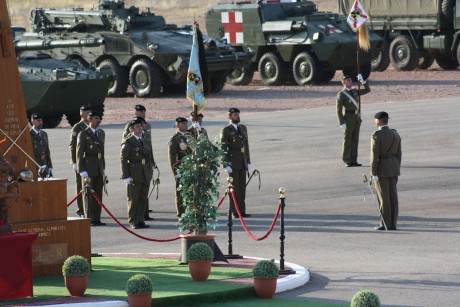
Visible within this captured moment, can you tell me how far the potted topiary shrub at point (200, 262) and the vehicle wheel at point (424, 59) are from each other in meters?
36.0

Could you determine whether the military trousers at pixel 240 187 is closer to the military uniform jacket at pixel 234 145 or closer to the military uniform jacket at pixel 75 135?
the military uniform jacket at pixel 234 145

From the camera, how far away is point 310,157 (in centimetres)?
2573

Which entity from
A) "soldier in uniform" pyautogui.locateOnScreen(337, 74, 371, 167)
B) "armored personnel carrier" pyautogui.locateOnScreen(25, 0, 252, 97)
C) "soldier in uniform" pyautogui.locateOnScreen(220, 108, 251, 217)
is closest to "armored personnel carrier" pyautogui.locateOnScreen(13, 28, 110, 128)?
"armored personnel carrier" pyautogui.locateOnScreen(25, 0, 252, 97)

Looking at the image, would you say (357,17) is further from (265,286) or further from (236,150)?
(265,286)

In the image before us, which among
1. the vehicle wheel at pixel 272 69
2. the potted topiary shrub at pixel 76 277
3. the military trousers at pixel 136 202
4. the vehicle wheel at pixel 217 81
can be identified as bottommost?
the potted topiary shrub at pixel 76 277

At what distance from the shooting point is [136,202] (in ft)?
60.1

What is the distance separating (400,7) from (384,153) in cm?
2939

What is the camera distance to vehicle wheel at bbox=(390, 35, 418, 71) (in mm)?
46844

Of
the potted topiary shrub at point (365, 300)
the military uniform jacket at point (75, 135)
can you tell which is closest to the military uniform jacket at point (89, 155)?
the military uniform jacket at point (75, 135)

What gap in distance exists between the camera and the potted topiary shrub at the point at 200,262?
13242 mm

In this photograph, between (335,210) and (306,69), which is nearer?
(335,210)

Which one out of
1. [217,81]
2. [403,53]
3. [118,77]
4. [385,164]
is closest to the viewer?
[385,164]

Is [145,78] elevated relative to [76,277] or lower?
elevated

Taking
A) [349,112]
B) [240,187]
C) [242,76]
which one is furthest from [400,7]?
[240,187]
